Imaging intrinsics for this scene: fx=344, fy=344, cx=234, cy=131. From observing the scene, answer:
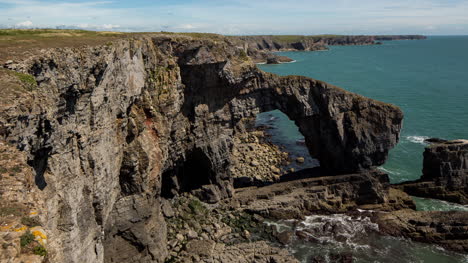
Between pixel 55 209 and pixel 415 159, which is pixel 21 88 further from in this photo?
pixel 415 159

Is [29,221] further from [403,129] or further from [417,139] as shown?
[403,129]

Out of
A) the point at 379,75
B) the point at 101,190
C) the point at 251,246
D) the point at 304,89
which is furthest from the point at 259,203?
the point at 379,75

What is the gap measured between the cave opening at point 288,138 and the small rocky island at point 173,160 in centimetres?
399

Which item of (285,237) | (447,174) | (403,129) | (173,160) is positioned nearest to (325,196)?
(285,237)

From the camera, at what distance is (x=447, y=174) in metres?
40.4

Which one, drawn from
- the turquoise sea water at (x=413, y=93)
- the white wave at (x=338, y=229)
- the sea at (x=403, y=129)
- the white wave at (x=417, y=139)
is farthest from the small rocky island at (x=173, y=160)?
the white wave at (x=417, y=139)

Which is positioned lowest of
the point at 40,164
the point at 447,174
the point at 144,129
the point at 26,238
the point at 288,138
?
the point at 288,138

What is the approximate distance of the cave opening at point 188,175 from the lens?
123ft

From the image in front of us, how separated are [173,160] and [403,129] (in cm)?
4827

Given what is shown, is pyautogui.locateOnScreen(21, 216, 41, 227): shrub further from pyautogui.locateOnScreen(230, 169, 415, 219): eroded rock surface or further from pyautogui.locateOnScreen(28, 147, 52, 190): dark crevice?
pyautogui.locateOnScreen(230, 169, 415, 219): eroded rock surface

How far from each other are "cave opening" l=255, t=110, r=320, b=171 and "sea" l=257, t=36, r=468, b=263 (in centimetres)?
16

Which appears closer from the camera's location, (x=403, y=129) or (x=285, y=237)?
(x=285, y=237)

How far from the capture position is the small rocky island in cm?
1399

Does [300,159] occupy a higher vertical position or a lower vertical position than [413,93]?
lower
